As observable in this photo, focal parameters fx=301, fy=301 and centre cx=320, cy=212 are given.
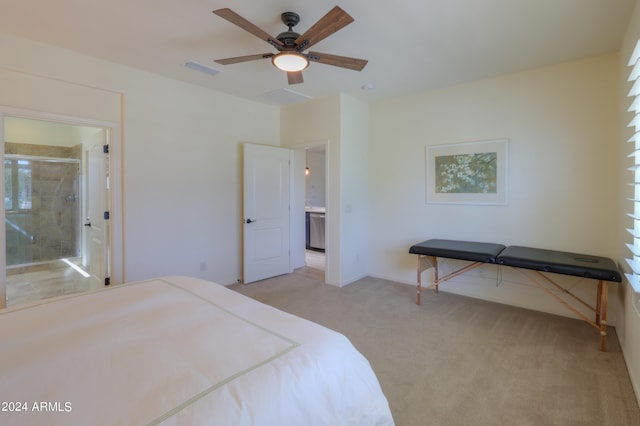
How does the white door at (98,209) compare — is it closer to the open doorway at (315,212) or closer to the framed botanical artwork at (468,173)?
the open doorway at (315,212)

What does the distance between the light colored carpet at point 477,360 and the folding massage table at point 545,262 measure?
0.29 m

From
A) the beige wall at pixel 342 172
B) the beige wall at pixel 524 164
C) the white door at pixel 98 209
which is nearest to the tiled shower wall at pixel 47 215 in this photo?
the white door at pixel 98 209

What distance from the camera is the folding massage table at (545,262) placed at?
8.34 feet

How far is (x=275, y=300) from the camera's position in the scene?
373 cm

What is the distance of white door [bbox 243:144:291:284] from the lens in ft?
14.4

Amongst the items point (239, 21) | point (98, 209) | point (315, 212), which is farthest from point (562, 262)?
point (98, 209)

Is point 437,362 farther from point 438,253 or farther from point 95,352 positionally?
point 95,352

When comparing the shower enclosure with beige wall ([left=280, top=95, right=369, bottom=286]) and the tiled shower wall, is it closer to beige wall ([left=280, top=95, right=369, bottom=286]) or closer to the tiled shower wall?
the tiled shower wall

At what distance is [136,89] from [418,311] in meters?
4.07

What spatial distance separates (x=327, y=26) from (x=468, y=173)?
9.06ft

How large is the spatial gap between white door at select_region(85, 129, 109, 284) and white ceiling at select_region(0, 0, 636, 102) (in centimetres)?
109

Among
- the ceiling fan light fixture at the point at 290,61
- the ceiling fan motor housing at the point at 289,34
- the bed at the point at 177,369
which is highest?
the ceiling fan motor housing at the point at 289,34

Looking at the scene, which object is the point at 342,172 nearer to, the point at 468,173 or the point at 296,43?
the point at 468,173

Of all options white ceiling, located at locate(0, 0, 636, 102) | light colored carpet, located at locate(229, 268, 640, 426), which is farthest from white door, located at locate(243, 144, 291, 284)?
white ceiling, located at locate(0, 0, 636, 102)
